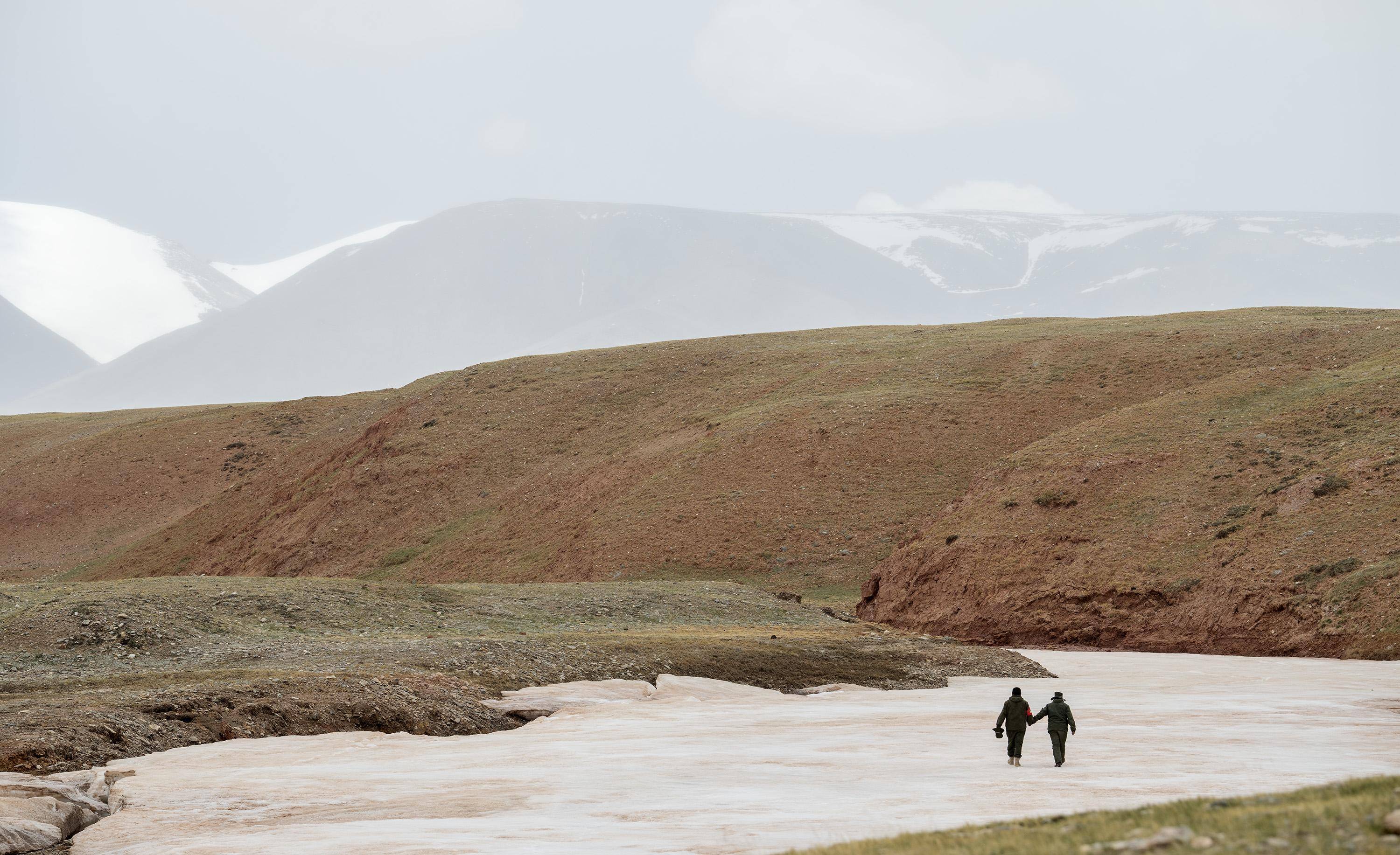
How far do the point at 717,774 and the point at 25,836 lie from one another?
8.59 meters

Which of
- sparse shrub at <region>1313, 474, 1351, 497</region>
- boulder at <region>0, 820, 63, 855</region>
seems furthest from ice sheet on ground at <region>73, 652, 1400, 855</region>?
sparse shrub at <region>1313, 474, 1351, 497</region>

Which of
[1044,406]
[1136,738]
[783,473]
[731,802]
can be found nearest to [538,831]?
[731,802]

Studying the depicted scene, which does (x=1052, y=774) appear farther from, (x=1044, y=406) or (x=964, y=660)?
(x=1044, y=406)

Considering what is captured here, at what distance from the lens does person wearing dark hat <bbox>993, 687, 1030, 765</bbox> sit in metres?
17.6

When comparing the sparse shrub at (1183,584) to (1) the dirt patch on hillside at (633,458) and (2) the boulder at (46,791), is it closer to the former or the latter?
(1) the dirt patch on hillside at (633,458)

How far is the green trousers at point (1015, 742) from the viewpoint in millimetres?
17594

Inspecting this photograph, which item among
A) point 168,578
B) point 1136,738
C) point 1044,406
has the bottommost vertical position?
point 1136,738

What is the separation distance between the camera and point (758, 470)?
63.6 metres

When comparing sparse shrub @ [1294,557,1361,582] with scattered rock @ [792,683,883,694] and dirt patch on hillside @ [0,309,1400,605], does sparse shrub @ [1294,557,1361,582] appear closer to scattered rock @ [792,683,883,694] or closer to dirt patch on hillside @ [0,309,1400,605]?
scattered rock @ [792,683,883,694]

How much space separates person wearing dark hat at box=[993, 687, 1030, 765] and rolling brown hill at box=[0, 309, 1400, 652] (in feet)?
73.4

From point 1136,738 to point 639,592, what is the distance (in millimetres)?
27461

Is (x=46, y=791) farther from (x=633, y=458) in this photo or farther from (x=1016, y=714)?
(x=633, y=458)

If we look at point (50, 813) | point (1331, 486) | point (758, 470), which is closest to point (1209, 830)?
point (50, 813)

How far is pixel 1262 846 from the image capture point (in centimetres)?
789
